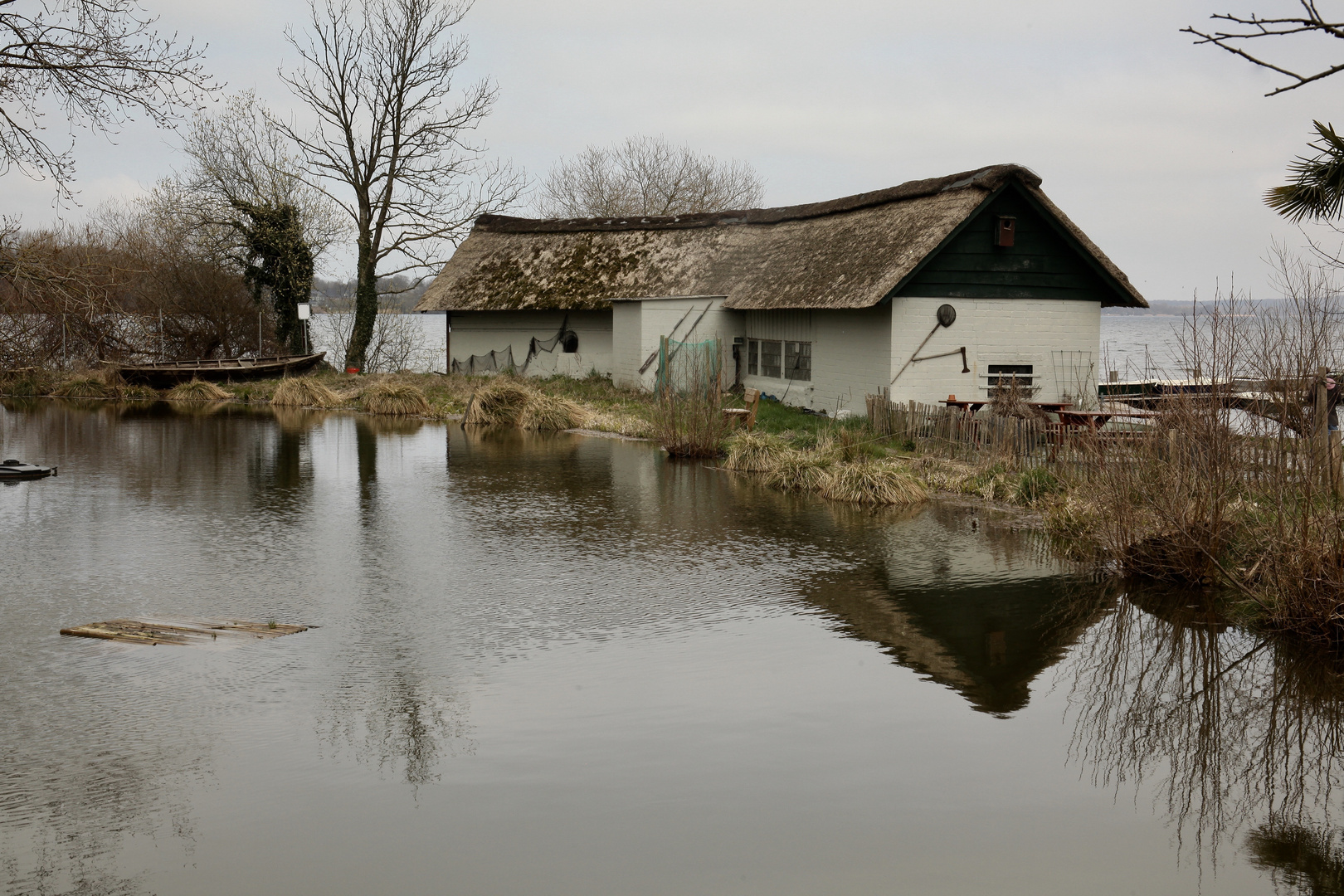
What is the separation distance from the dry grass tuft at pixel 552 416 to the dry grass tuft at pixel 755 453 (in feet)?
24.4

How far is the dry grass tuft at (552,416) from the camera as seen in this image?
26.2 metres

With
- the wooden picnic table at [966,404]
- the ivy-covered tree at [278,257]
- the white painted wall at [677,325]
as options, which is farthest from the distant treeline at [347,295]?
the wooden picnic table at [966,404]

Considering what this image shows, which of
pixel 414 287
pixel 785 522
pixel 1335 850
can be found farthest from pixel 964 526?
pixel 414 287

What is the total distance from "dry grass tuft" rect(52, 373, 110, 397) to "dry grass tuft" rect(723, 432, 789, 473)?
2392cm

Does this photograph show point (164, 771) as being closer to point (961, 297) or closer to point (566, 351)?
point (961, 297)

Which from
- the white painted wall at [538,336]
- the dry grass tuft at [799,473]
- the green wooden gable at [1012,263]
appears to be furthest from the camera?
the white painted wall at [538,336]

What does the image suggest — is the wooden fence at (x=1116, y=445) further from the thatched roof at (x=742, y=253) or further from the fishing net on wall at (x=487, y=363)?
the fishing net on wall at (x=487, y=363)

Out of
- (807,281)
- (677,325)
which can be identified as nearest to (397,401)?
(677,325)

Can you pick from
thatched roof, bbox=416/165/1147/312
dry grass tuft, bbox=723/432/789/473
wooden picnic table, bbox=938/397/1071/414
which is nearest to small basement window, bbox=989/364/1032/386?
wooden picnic table, bbox=938/397/1071/414

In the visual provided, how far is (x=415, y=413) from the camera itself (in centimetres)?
2998

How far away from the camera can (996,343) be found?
2345 centimetres

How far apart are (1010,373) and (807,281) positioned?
537 cm

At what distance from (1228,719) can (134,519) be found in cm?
1244

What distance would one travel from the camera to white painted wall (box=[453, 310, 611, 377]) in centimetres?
3500
